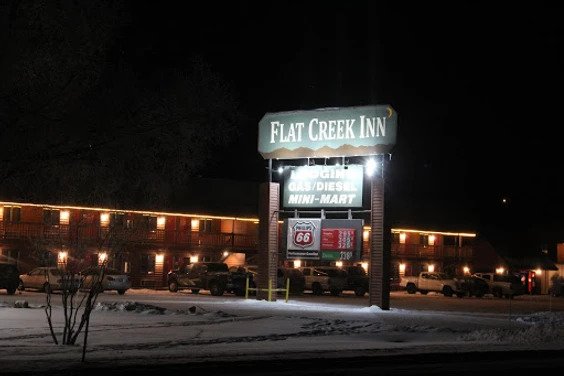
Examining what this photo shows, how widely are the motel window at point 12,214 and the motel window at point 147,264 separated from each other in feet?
26.5

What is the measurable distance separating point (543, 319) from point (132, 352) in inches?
715

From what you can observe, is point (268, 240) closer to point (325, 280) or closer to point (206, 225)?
point (325, 280)

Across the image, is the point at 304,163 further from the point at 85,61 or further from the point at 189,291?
the point at 85,61

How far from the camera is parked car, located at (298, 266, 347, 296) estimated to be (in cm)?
5178

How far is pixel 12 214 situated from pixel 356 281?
20.1 m

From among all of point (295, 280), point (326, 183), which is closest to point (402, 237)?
point (295, 280)

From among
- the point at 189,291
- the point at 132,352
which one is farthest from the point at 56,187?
the point at 189,291

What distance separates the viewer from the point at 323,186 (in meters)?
39.8

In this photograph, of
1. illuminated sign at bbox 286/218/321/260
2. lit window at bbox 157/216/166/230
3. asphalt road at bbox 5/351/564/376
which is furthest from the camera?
lit window at bbox 157/216/166/230

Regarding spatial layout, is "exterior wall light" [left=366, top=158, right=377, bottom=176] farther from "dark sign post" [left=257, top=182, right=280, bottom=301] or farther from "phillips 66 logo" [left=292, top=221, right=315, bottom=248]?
"dark sign post" [left=257, top=182, right=280, bottom=301]

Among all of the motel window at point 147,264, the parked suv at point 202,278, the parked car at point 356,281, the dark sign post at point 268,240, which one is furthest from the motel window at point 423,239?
the dark sign post at point 268,240

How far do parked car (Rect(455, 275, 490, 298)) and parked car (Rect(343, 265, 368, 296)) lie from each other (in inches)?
297

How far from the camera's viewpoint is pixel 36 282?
152 feet

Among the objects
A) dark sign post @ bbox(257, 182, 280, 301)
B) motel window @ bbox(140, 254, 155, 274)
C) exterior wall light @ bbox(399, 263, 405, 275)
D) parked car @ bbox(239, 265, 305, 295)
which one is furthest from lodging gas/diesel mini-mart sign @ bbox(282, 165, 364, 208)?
exterior wall light @ bbox(399, 263, 405, 275)
